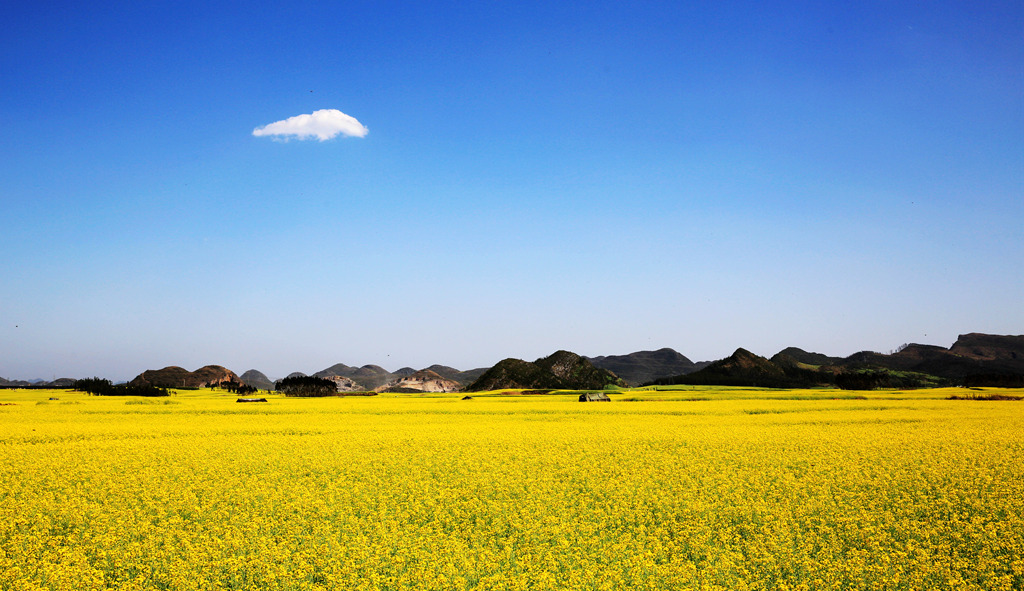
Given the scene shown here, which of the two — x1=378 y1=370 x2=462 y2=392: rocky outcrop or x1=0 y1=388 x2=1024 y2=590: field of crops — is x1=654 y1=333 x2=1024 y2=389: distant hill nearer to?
x1=378 y1=370 x2=462 y2=392: rocky outcrop

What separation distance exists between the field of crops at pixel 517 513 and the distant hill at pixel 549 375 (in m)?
69.2

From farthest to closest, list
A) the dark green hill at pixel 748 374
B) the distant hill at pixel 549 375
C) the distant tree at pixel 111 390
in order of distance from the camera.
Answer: the distant hill at pixel 549 375
the dark green hill at pixel 748 374
the distant tree at pixel 111 390

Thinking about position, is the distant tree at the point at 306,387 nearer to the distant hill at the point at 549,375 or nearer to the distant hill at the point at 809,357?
the distant hill at the point at 549,375

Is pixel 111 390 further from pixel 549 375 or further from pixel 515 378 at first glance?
pixel 549 375

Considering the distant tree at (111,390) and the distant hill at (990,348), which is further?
the distant hill at (990,348)

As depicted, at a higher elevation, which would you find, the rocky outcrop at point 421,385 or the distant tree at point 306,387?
the distant tree at point 306,387

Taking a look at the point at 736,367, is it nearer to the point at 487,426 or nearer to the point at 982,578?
the point at 487,426

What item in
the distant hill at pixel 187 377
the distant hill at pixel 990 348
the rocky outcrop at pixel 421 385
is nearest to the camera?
the distant hill at pixel 187 377

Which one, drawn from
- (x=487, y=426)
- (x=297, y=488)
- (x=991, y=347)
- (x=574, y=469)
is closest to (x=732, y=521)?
(x=574, y=469)

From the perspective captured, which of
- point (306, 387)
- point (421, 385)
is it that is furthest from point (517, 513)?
point (421, 385)

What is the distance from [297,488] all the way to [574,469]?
6.11 metres

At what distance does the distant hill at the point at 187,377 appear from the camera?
9319 centimetres

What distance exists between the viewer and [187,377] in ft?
314

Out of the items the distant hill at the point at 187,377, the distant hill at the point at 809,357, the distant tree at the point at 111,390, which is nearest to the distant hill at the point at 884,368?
the distant hill at the point at 809,357
